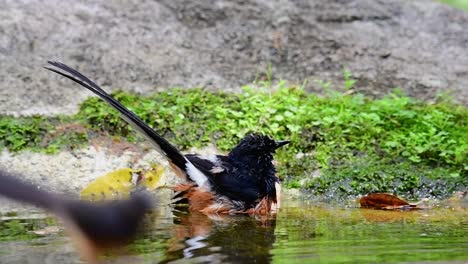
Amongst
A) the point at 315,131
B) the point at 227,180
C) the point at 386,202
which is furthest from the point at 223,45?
the point at 386,202

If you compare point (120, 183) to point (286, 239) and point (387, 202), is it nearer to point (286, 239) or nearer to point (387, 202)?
point (387, 202)

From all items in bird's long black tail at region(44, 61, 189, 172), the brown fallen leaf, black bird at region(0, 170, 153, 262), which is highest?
bird's long black tail at region(44, 61, 189, 172)

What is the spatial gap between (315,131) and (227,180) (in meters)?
1.69

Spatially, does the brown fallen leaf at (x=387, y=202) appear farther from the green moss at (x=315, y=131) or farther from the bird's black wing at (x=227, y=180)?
the bird's black wing at (x=227, y=180)

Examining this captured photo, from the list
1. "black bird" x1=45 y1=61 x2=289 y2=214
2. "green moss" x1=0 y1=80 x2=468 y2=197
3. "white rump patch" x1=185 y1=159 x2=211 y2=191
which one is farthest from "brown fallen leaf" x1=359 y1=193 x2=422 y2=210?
"white rump patch" x1=185 y1=159 x2=211 y2=191

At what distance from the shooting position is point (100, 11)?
27.5 ft

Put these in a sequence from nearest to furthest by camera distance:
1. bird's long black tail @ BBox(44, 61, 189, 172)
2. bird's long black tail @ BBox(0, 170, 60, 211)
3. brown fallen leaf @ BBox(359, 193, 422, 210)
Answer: bird's long black tail @ BBox(0, 170, 60, 211)
bird's long black tail @ BBox(44, 61, 189, 172)
brown fallen leaf @ BBox(359, 193, 422, 210)

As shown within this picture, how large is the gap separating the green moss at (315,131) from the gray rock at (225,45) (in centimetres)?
54

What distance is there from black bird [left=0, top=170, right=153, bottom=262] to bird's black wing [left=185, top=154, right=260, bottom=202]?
3.56 meters

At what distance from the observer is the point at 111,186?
19.6 feet

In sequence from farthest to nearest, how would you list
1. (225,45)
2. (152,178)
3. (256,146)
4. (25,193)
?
(225,45) → (152,178) → (256,146) → (25,193)

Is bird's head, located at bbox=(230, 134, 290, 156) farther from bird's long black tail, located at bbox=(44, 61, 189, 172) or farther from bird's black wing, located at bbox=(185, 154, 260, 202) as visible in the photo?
bird's long black tail, located at bbox=(44, 61, 189, 172)

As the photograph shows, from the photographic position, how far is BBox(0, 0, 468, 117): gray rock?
305 inches

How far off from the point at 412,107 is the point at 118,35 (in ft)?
10.6
